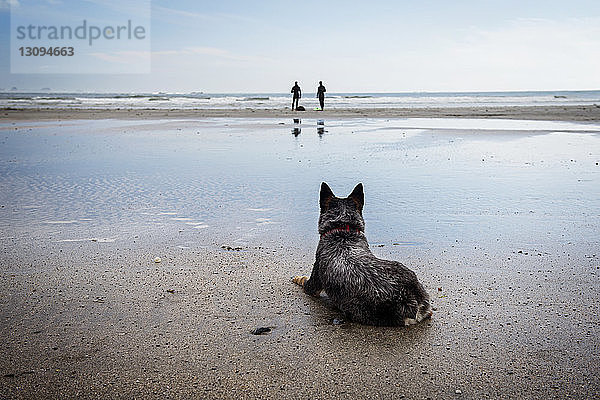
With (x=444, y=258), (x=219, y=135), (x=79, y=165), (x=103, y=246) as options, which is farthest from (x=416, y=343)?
(x=219, y=135)

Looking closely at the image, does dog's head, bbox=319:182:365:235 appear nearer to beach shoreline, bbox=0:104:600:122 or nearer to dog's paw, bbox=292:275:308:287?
dog's paw, bbox=292:275:308:287

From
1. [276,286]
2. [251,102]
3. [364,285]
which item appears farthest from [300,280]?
[251,102]

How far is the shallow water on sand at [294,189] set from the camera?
6531 millimetres

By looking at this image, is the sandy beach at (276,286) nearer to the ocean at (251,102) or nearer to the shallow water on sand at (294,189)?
the shallow water on sand at (294,189)

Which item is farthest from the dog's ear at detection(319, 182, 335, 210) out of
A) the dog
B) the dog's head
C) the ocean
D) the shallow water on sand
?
the ocean

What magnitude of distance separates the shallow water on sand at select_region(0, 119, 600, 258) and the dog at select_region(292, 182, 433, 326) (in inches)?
60.3

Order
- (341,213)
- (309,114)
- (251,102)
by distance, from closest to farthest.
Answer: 1. (341,213)
2. (309,114)
3. (251,102)

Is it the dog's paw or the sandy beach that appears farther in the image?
the dog's paw

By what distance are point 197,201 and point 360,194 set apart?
4.12 m

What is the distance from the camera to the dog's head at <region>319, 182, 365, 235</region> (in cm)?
473

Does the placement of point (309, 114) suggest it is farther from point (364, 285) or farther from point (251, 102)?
point (364, 285)

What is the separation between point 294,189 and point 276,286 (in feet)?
14.8

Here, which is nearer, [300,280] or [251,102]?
[300,280]

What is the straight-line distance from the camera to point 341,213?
4797 mm
